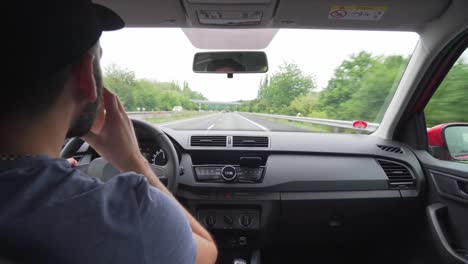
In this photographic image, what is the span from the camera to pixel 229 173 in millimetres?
3320

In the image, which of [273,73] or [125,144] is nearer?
[125,144]

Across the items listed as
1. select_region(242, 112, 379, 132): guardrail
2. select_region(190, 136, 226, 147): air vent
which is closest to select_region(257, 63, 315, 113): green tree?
select_region(242, 112, 379, 132): guardrail

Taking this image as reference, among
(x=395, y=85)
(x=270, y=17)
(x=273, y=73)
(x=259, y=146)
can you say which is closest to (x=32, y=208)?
(x=270, y=17)

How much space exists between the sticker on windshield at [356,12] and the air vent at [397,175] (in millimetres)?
1460

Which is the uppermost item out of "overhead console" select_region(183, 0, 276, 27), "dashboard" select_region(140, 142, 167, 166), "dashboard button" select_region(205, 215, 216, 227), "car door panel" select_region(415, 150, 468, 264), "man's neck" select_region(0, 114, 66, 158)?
"overhead console" select_region(183, 0, 276, 27)

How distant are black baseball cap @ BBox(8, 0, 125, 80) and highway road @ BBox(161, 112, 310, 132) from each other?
3.04m

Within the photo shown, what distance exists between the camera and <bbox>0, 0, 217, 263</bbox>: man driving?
80 cm

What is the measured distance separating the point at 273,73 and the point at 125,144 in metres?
2.70

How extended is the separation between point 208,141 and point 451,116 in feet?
8.17

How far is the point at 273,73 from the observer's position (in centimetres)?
377

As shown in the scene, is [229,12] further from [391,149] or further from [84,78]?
[391,149]

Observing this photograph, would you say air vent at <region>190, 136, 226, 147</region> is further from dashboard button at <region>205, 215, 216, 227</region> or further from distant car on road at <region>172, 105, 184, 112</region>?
dashboard button at <region>205, 215, 216, 227</region>

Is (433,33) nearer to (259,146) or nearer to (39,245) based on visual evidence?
(259,146)

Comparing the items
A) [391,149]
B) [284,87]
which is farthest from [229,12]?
[391,149]
